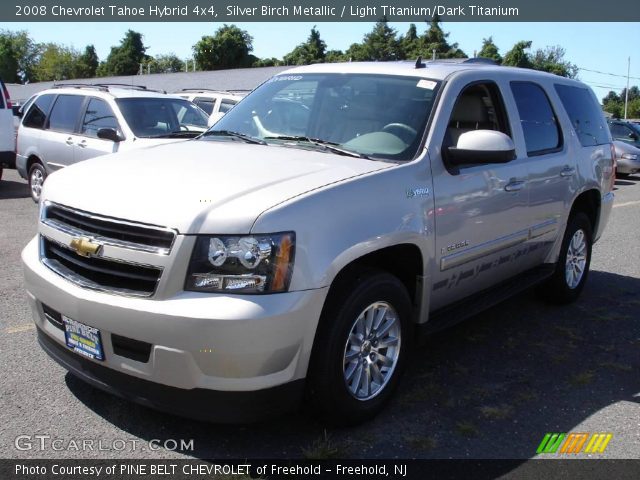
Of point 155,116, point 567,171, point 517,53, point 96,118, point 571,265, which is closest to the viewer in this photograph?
point 567,171

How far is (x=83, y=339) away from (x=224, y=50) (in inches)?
3424

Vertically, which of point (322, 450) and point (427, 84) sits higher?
point (427, 84)

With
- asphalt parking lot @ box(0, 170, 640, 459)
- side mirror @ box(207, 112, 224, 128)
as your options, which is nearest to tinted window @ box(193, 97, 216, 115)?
side mirror @ box(207, 112, 224, 128)

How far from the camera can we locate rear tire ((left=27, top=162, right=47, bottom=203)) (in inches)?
412

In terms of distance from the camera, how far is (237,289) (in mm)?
2893

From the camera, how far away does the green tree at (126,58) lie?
101 metres

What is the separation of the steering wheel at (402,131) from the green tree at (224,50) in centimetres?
8528

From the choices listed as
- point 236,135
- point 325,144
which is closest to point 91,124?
point 236,135

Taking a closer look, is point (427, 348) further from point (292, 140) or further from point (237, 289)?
point (237, 289)

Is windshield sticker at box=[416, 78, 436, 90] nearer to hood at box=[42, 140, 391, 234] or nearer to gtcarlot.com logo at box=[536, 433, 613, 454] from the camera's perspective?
hood at box=[42, 140, 391, 234]

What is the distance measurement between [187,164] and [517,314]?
136 inches

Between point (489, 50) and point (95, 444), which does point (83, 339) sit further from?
point (489, 50)

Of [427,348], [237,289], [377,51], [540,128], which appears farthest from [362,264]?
[377,51]

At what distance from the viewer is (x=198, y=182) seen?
323 centimetres
